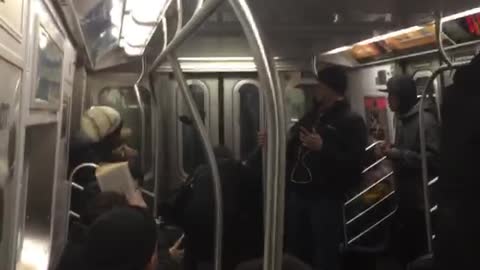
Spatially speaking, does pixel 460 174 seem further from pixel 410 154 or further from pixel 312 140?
pixel 410 154

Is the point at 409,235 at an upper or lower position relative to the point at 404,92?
lower

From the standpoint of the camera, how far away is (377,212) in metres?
4.45

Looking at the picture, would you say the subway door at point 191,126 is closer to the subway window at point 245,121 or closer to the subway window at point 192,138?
the subway window at point 192,138

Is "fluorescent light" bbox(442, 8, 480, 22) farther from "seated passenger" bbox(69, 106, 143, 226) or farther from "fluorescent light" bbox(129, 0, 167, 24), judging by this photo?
"seated passenger" bbox(69, 106, 143, 226)

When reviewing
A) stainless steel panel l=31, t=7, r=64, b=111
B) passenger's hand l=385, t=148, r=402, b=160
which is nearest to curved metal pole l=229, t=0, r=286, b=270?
stainless steel panel l=31, t=7, r=64, b=111

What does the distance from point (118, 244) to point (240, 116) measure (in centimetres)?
306

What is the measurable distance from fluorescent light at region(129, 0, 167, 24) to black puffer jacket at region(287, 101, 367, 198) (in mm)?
969

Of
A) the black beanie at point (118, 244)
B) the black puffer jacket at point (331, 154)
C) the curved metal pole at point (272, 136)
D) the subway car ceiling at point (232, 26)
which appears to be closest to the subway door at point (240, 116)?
the subway car ceiling at point (232, 26)

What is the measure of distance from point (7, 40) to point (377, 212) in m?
3.70

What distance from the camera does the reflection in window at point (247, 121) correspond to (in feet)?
14.9

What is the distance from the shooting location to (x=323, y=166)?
2.95 metres

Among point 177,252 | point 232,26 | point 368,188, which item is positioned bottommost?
point 177,252

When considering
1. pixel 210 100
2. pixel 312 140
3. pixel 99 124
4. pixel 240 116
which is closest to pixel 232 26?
pixel 210 100

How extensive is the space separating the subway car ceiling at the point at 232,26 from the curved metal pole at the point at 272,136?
1.72 ft
